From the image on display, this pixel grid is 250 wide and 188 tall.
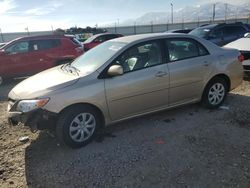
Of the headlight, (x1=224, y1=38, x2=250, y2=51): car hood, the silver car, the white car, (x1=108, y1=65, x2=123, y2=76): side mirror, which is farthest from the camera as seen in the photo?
(x1=224, y1=38, x2=250, y2=51): car hood

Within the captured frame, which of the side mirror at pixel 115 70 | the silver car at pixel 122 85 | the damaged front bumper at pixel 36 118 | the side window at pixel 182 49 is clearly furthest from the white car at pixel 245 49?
the damaged front bumper at pixel 36 118

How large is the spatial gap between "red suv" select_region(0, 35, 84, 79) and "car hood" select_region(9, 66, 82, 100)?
527cm

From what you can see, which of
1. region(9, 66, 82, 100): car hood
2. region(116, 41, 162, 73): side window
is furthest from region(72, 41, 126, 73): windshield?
region(9, 66, 82, 100): car hood

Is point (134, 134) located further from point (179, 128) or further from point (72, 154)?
point (72, 154)

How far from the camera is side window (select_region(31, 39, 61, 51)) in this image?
9.42 metres

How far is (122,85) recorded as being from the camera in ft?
13.3

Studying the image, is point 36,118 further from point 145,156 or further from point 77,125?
point 145,156

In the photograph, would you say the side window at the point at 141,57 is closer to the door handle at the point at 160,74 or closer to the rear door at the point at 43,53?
the door handle at the point at 160,74

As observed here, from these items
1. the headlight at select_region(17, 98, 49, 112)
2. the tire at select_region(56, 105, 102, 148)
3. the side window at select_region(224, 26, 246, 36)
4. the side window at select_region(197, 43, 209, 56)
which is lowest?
the tire at select_region(56, 105, 102, 148)

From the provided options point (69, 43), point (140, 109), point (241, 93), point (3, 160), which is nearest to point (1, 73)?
point (69, 43)

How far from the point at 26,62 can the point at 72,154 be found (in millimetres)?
6493

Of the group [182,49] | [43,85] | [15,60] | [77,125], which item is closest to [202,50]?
[182,49]

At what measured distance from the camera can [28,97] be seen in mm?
3715

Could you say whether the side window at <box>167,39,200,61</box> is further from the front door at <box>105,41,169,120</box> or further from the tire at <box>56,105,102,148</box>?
the tire at <box>56,105,102,148</box>
